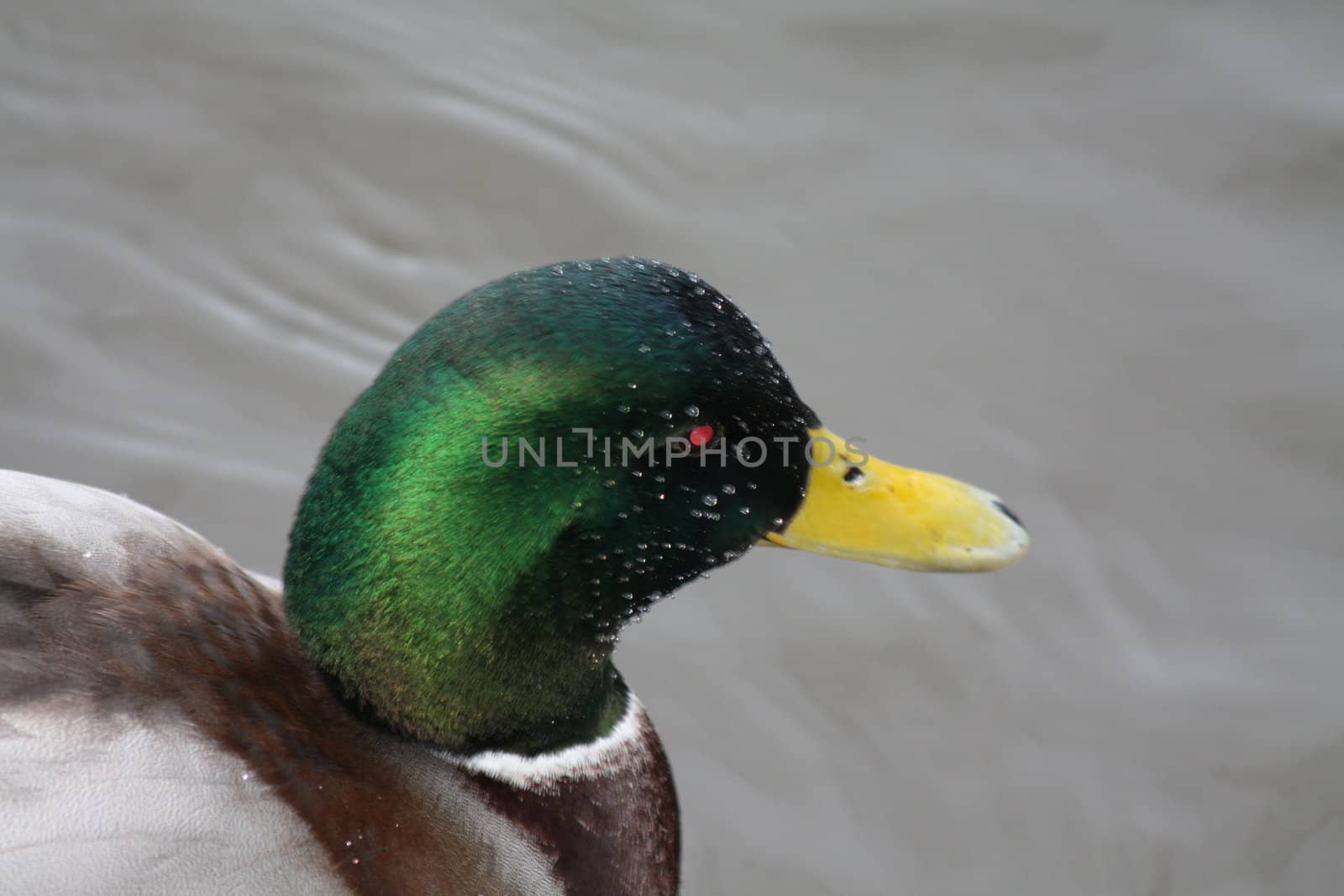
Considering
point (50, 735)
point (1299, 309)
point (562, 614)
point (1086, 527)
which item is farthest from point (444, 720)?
point (1299, 309)

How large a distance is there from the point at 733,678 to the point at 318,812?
5.28ft

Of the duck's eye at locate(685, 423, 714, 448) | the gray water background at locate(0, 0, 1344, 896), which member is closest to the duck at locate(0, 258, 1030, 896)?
the duck's eye at locate(685, 423, 714, 448)

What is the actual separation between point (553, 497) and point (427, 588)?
0.78 feet

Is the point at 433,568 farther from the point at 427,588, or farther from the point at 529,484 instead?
the point at 529,484

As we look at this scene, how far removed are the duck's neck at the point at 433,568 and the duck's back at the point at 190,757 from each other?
0.11 metres

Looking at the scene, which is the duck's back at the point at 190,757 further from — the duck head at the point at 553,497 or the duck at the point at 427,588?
the duck head at the point at 553,497

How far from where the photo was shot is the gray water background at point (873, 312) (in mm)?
3709

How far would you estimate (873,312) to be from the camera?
460 cm

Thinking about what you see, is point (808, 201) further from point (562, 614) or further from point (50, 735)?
point (50, 735)

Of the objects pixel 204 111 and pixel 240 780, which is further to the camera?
pixel 204 111

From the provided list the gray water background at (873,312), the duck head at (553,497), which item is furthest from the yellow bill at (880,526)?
the gray water background at (873,312)

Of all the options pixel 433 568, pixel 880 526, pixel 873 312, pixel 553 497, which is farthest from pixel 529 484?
pixel 873 312

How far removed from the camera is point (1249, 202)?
4.92 m

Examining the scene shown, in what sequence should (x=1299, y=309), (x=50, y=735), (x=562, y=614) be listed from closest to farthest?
(x=50, y=735)
(x=562, y=614)
(x=1299, y=309)
